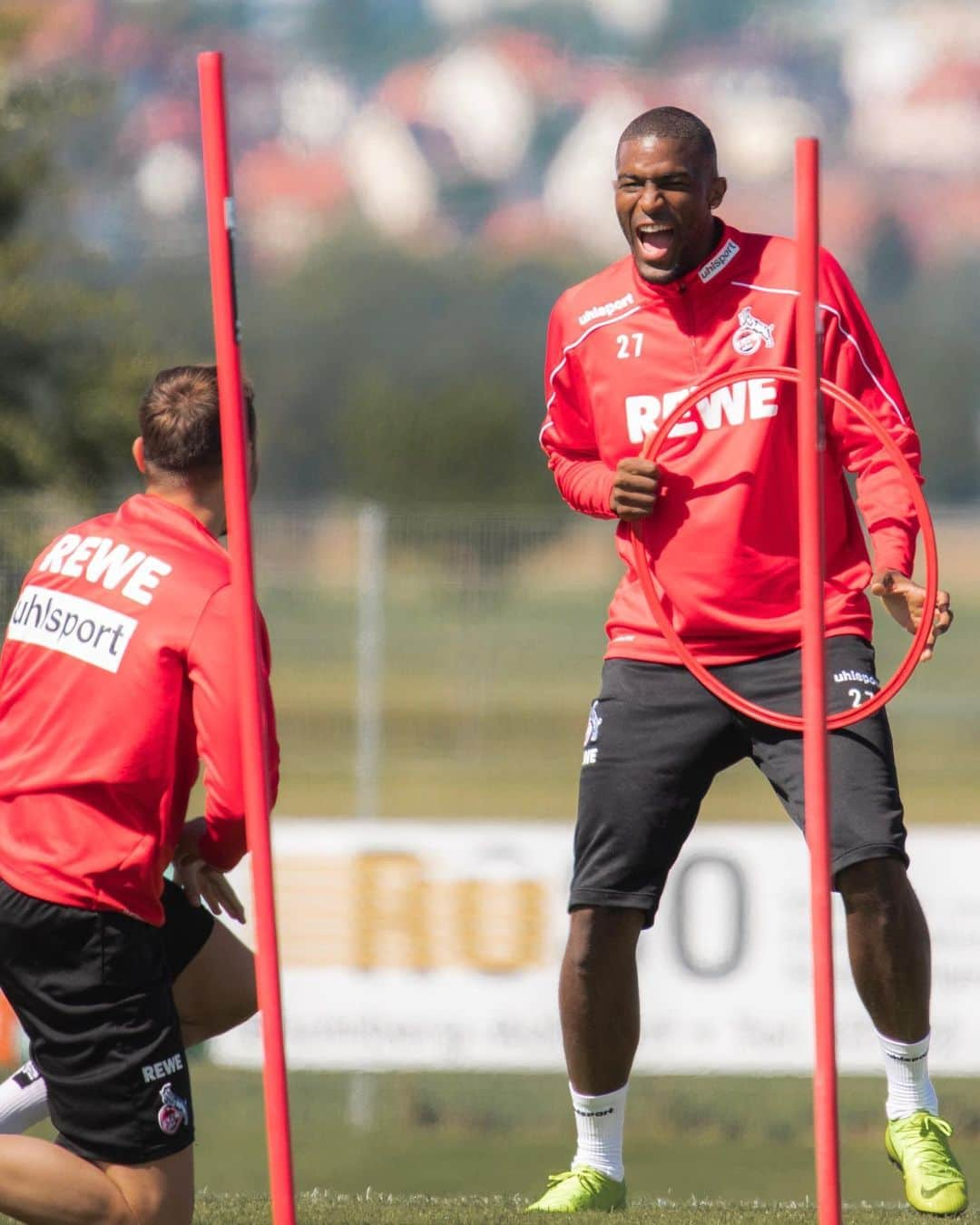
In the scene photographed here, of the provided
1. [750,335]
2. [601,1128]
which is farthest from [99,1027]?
[750,335]

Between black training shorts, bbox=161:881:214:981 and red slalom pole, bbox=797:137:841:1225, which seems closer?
red slalom pole, bbox=797:137:841:1225

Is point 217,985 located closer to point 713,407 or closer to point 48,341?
point 713,407

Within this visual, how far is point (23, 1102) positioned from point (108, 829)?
3.41 ft

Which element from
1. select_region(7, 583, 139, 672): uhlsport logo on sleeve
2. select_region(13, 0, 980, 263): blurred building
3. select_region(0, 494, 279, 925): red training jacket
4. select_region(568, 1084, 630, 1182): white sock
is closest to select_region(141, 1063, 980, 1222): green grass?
select_region(568, 1084, 630, 1182): white sock

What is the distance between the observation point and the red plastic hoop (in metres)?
4.15

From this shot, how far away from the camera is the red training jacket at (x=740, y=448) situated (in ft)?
15.3

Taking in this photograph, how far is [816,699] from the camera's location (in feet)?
11.6

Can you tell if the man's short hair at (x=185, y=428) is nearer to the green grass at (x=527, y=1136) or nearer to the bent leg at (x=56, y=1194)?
the bent leg at (x=56, y=1194)

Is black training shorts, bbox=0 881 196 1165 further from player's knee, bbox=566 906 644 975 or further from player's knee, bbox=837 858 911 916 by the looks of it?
player's knee, bbox=837 858 911 916

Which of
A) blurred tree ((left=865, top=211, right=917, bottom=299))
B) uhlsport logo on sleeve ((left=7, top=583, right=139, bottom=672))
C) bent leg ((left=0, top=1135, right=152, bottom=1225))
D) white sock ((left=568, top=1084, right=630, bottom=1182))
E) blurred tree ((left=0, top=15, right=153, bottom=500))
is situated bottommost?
white sock ((left=568, top=1084, right=630, bottom=1182))

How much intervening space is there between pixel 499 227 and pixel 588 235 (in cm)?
519

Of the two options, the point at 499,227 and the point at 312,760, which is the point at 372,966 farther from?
the point at 499,227

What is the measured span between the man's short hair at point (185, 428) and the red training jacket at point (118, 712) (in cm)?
9

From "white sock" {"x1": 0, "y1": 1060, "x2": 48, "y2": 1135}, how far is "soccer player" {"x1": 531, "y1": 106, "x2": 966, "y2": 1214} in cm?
121
